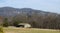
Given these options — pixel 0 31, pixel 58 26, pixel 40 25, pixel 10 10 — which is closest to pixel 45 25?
pixel 40 25

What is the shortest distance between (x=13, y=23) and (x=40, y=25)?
32.5 ft

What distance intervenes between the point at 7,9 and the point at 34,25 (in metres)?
132

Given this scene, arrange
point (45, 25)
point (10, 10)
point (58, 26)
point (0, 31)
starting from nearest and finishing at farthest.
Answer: point (0, 31) → point (58, 26) → point (45, 25) → point (10, 10)

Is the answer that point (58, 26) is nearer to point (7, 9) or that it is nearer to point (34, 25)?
point (34, 25)

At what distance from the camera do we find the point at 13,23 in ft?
212

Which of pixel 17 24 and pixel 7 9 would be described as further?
pixel 7 9

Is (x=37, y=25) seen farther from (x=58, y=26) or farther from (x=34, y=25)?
(x=58, y=26)

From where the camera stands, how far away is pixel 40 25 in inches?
2488

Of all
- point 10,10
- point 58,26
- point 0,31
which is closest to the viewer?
point 0,31

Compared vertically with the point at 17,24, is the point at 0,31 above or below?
above

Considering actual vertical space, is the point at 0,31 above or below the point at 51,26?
above

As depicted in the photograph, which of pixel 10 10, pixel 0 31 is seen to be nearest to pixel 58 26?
pixel 0 31

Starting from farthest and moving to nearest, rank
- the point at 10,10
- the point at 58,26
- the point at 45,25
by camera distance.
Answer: the point at 10,10, the point at 45,25, the point at 58,26

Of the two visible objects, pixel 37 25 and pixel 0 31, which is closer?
pixel 0 31
